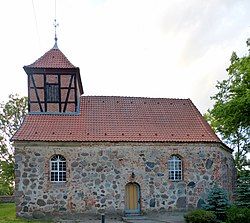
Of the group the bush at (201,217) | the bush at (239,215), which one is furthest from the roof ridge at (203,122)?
the bush at (239,215)

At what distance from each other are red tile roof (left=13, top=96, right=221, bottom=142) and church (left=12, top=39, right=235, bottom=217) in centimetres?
6

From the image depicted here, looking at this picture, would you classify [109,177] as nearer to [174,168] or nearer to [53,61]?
[174,168]

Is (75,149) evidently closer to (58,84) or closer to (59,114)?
(59,114)

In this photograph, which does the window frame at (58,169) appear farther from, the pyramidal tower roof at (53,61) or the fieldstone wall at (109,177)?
the pyramidal tower roof at (53,61)

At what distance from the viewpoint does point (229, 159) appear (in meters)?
25.2

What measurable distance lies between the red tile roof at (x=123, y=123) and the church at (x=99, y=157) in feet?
0.18

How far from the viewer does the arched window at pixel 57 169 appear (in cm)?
2138

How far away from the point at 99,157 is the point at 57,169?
2323 mm

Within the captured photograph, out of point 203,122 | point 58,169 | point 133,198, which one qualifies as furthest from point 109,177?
point 203,122

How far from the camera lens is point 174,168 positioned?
73.6 feet

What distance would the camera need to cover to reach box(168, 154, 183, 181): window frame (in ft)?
73.4

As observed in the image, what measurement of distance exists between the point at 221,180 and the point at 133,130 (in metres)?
5.70

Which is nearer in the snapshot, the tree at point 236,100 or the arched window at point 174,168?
the tree at point 236,100

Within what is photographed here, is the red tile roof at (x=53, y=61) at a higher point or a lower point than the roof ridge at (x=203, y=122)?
higher
